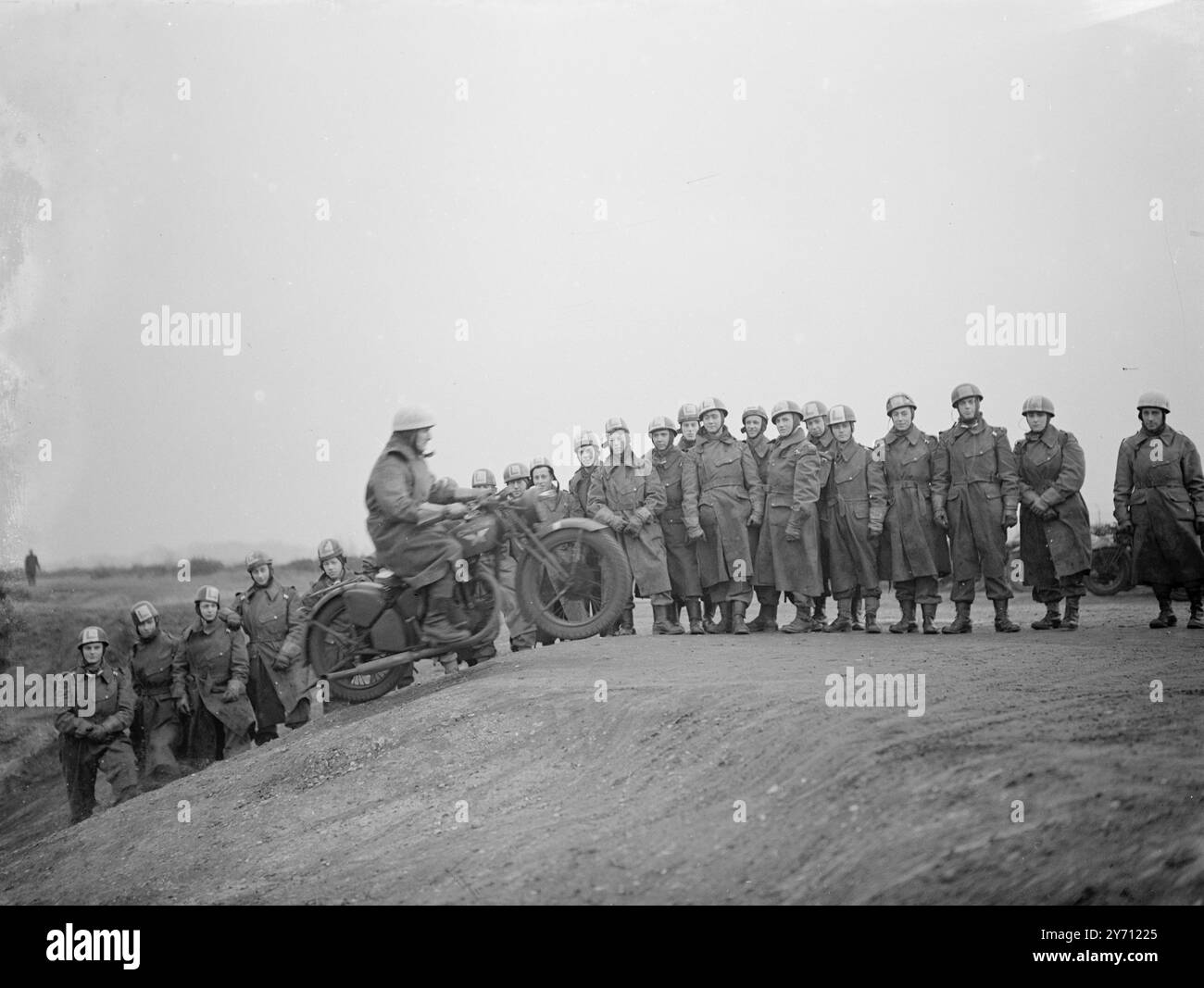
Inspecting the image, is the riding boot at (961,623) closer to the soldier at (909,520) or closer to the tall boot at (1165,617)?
the soldier at (909,520)

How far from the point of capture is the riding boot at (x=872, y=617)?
31.0 ft

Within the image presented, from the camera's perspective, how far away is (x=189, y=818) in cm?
720

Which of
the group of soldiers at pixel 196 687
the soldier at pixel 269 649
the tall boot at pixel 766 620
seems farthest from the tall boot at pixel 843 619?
the soldier at pixel 269 649

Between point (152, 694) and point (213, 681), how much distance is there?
0.46m

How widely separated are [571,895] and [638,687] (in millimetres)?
1692

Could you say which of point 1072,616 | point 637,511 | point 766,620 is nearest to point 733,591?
point 766,620

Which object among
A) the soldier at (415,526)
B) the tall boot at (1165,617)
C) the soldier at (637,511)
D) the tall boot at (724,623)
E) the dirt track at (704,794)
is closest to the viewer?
the dirt track at (704,794)

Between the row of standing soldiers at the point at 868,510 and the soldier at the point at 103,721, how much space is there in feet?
12.0

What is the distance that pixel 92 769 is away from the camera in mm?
8906

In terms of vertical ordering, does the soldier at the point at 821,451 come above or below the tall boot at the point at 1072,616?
above

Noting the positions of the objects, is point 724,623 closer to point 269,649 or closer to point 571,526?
point 571,526
